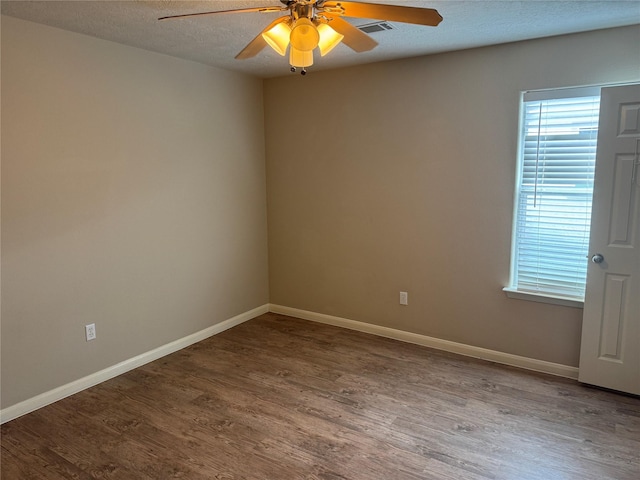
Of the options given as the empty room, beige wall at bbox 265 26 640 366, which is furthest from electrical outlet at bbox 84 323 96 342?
beige wall at bbox 265 26 640 366

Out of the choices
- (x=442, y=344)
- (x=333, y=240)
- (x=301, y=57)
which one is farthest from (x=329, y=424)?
(x=301, y=57)

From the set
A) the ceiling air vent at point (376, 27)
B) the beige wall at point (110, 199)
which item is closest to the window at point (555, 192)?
the ceiling air vent at point (376, 27)

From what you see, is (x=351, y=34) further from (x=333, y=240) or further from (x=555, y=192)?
(x=333, y=240)

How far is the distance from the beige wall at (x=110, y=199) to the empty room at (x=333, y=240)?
0.02 metres

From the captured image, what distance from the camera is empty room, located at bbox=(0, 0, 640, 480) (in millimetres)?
2443

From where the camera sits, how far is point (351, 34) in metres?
2.05

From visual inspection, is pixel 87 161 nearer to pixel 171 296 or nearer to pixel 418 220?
pixel 171 296

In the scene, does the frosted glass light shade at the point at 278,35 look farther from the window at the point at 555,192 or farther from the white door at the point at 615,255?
the white door at the point at 615,255

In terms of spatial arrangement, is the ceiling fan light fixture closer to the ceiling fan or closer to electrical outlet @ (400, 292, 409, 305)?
the ceiling fan

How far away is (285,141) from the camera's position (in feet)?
14.5

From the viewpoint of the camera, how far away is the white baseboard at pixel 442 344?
329 cm

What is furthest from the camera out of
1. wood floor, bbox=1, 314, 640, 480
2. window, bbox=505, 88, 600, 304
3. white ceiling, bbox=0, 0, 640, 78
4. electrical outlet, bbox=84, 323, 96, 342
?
electrical outlet, bbox=84, 323, 96, 342

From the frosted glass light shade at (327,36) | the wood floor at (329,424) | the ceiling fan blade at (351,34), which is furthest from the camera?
the wood floor at (329,424)

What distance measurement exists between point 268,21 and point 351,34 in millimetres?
853
